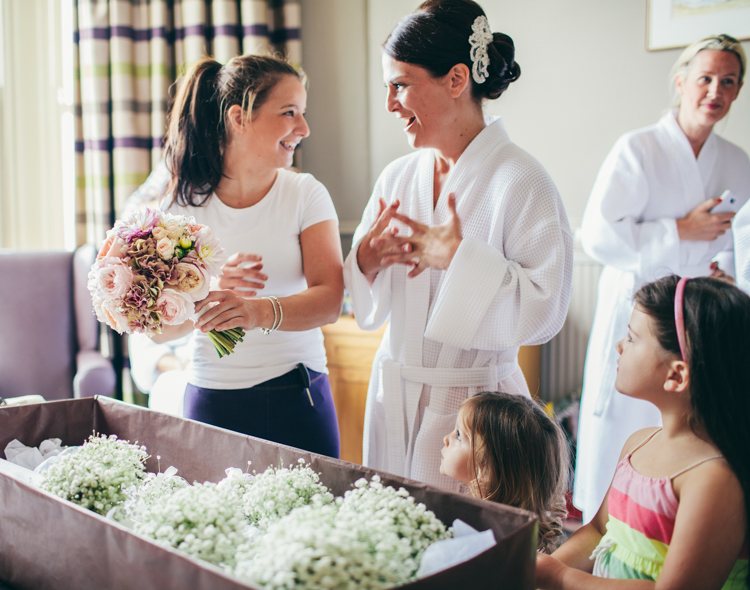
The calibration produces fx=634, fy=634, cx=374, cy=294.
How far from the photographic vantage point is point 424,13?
1310 millimetres

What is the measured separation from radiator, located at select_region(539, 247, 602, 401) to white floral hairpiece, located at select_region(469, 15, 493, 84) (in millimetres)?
1745

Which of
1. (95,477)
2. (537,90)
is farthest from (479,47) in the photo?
(537,90)

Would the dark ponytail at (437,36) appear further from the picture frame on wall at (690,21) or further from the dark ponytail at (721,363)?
the picture frame on wall at (690,21)

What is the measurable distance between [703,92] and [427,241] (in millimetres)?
1446

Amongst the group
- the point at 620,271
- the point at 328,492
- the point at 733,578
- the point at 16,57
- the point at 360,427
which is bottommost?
the point at 360,427

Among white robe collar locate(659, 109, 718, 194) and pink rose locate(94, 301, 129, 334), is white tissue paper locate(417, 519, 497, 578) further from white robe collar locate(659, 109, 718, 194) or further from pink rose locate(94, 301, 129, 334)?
white robe collar locate(659, 109, 718, 194)

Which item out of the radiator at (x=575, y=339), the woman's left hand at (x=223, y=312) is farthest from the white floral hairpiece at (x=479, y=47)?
the radiator at (x=575, y=339)

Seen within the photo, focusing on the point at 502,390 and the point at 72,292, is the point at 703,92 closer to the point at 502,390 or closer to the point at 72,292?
the point at 502,390

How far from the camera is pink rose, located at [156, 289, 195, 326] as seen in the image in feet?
3.41

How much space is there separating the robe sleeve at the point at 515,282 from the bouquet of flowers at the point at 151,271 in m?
0.47

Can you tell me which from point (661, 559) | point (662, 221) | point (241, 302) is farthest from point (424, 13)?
point (662, 221)

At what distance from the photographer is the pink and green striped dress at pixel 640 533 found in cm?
97

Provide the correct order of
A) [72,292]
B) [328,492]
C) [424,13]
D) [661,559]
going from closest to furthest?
[328,492], [661,559], [424,13], [72,292]

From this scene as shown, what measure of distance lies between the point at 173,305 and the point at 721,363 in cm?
86
